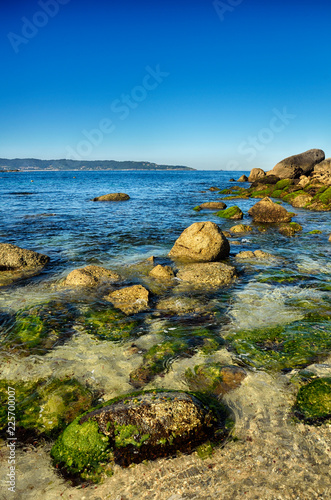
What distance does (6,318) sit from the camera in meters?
6.45

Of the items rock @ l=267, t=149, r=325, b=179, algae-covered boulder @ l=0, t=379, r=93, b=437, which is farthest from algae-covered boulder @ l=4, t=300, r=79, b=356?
rock @ l=267, t=149, r=325, b=179

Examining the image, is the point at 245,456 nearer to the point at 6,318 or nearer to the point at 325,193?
the point at 6,318

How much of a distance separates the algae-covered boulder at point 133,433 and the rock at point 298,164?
4485cm

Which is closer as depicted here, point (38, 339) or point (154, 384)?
point (154, 384)

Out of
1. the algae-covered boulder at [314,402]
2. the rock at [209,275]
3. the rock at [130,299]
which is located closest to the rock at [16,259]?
the rock at [130,299]

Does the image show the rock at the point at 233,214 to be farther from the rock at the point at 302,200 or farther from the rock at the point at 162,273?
the rock at the point at 162,273

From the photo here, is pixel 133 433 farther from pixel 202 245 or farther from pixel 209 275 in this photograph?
pixel 202 245

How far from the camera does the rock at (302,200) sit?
27.3 metres

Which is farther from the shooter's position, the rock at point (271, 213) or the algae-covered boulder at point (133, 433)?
the rock at point (271, 213)

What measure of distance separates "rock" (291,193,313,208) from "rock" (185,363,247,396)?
2589cm

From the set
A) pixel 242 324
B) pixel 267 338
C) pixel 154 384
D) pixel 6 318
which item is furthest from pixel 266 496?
pixel 6 318

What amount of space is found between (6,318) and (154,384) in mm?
3956

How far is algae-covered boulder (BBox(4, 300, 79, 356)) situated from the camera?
17.8 ft

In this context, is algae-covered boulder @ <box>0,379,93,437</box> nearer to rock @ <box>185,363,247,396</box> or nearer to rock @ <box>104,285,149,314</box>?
rock @ <box>185,363,247,396</box>
